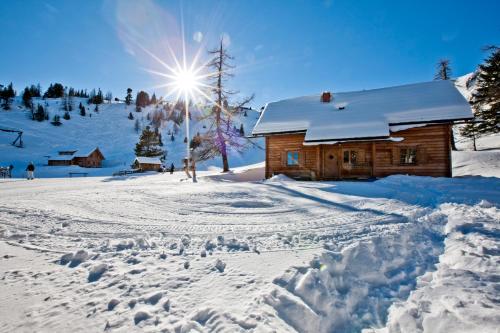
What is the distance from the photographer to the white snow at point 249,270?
2.10m

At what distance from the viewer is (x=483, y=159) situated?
19531 millimetres

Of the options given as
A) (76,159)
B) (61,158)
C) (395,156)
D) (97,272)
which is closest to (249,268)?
(97,272)

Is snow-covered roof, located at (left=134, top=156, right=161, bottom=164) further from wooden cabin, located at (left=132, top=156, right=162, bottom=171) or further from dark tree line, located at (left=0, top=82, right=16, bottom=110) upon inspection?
dark tree line, located at (left=0, top=82, right=16, bottom=110)

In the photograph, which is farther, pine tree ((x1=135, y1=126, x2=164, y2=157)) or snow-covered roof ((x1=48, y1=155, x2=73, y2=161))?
snow-covered roof ((x1=48, y1=155, x2=73, y2=161))

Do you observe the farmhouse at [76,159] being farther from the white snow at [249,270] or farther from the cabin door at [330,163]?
the white snow at [249,270]

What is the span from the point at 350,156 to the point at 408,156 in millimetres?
3196

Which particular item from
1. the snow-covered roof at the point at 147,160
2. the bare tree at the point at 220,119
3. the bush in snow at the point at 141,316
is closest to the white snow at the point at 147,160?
the snow-covered roof at the point at 147,160

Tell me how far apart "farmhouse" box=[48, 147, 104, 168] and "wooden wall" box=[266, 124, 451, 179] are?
5036cm

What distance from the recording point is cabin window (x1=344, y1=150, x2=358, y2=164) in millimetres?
15454

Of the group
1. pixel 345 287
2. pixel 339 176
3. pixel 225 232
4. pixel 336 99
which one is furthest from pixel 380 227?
pixel 336 99

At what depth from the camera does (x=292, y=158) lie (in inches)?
665

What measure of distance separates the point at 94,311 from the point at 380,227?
4.67 metres

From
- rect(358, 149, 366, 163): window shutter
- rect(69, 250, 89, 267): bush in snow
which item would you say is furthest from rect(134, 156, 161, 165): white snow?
rect(69, 250, 89, 267): bush in snow

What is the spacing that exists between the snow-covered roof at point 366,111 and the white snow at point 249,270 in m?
9.37
